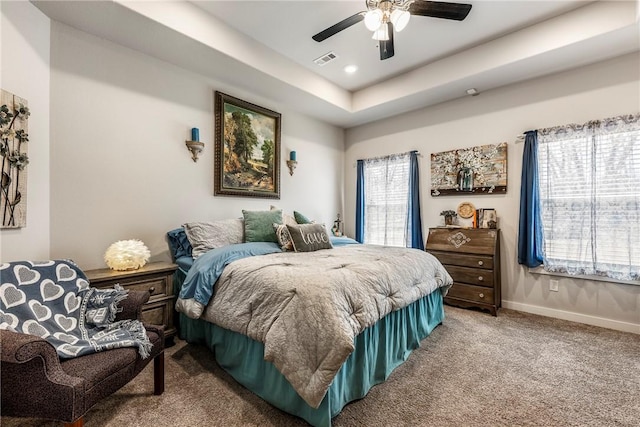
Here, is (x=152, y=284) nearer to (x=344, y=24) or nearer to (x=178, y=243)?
(x=178, y=243)

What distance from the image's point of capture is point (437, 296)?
289 cm

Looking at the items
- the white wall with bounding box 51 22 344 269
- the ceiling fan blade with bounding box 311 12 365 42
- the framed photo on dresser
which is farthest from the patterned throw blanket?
the framed photo on dresser

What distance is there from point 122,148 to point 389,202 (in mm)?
3558

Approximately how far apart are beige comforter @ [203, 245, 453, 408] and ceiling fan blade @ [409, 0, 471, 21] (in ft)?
6.31

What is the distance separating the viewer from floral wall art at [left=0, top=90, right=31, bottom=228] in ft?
6.05

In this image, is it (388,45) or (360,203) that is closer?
(388,45)

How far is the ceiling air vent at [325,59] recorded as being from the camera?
3337 millimetres

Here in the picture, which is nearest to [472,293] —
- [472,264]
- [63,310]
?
[472,264]

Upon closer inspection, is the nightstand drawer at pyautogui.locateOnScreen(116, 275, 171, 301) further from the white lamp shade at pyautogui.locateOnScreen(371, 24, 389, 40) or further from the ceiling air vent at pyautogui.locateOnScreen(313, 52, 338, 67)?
the ceiling air vent at pyautogui.locateOnScreen(313, 52, 338, 67)

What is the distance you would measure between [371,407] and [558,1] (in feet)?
12.0

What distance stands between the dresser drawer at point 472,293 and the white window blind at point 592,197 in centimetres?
72

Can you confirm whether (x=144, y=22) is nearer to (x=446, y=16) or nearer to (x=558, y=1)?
(x=446, y=16)

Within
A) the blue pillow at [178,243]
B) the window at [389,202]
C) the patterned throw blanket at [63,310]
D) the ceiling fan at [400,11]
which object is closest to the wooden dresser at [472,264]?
the window at [389,202]

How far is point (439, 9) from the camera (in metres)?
2.11
